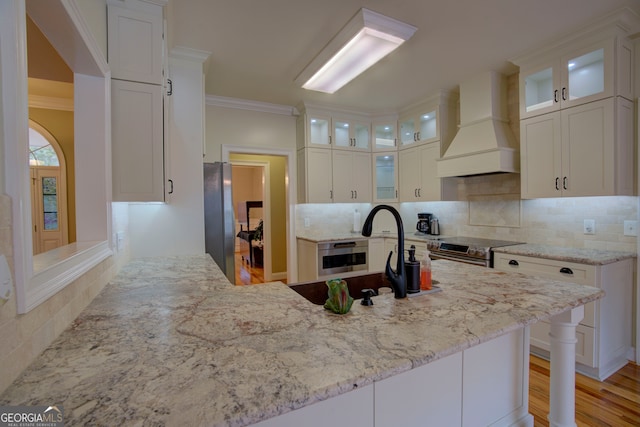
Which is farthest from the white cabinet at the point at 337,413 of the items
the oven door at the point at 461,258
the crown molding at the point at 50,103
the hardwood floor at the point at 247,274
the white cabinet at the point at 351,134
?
the crown molding at the point at 50,103

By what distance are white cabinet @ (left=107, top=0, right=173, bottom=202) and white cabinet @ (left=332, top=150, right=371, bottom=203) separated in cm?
256

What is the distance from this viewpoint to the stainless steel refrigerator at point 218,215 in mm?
2766

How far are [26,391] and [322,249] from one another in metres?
3.22

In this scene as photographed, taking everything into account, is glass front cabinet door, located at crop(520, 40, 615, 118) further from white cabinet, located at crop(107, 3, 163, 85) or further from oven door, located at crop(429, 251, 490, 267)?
white cabinet, located at crop(107, 3, 163, 85)

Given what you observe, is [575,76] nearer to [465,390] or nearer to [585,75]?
[585,75]

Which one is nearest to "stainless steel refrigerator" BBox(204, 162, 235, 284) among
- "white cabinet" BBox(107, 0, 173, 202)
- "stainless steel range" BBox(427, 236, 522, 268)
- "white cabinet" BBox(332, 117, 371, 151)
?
"white cabinet" BBox(107, 0, 173, 202)

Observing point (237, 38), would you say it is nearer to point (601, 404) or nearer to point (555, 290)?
point (555, 290)

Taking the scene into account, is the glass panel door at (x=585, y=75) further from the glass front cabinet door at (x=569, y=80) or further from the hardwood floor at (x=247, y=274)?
the hardwood floor at (x=247, y=274)

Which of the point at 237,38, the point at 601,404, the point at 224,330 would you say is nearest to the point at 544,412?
the point at 601,404

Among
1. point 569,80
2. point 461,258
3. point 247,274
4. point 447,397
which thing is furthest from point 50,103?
point 569,80

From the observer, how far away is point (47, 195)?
3.89 metres

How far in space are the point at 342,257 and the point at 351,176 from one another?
116 centimetres

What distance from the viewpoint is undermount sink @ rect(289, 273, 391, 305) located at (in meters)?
1.62

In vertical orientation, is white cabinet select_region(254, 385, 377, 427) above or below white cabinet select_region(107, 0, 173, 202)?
below
